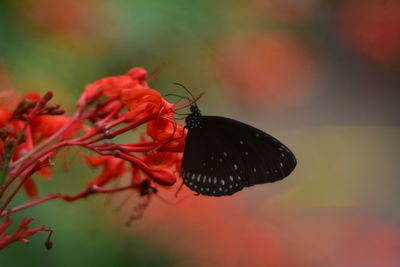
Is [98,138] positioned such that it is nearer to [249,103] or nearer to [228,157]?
[228,157]

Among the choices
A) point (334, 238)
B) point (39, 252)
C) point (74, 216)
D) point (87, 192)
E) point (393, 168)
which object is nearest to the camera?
point (87, 192)

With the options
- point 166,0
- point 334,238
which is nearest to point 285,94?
point 334,238

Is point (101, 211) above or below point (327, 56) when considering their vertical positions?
below

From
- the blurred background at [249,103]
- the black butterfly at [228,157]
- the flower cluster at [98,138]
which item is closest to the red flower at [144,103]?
the flower cluster at [98,138]

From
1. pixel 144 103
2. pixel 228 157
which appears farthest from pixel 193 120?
pixel 144 103

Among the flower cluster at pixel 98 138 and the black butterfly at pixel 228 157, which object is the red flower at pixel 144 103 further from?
the black butterfly at pixel 228 157

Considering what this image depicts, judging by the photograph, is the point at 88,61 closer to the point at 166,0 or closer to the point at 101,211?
the point at 166,0

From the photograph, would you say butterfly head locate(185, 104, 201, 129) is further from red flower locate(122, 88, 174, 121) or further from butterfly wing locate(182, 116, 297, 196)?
red flower locate(122, 88, 174, 121)
